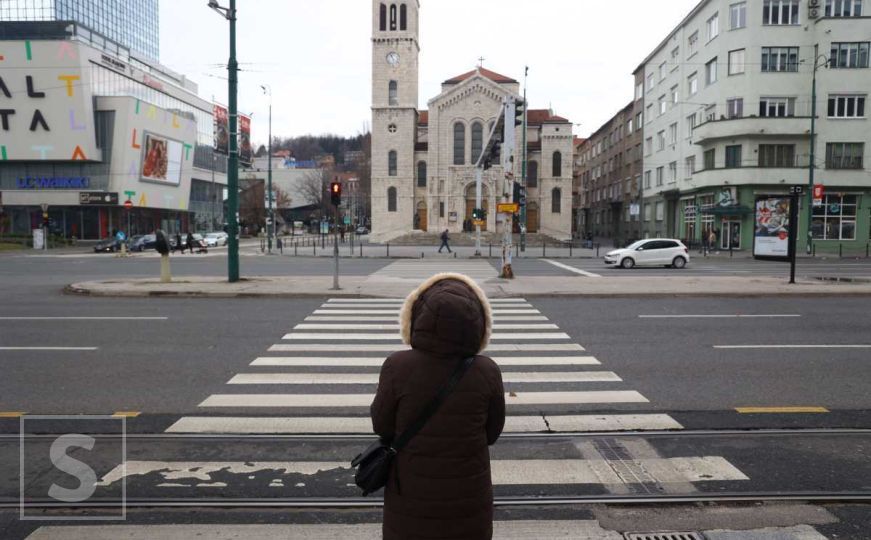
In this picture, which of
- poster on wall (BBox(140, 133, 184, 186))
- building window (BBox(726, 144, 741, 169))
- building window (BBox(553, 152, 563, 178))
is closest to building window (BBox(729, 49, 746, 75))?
building window (BBox(726, 144, 741, 169))

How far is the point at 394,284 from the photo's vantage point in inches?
769

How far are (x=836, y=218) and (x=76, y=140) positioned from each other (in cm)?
6094

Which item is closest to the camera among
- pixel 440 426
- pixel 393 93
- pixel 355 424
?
pixel 440 426

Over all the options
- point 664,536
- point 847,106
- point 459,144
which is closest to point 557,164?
point 459,144

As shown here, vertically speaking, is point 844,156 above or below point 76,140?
below

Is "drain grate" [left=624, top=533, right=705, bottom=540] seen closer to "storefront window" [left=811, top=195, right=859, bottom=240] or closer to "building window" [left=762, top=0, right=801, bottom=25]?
"storefront window" [left=811, top=195, right=859, bottom=240]

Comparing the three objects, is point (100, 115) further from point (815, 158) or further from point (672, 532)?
point (672, 532)

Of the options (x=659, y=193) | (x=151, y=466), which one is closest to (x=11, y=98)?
(x=659, y=193)

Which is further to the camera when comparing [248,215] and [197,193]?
[248,215]

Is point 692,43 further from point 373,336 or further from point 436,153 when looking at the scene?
point 373,336

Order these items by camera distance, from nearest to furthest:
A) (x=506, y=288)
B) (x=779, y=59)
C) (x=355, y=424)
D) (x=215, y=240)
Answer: (x=355, y=424) → (x=506, y=288) → (x=779, y=59) → (x=215, y=240)

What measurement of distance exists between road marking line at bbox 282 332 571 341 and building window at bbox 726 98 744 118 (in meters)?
37.8

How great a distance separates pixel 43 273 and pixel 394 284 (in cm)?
1567

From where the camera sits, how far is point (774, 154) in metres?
42.1
